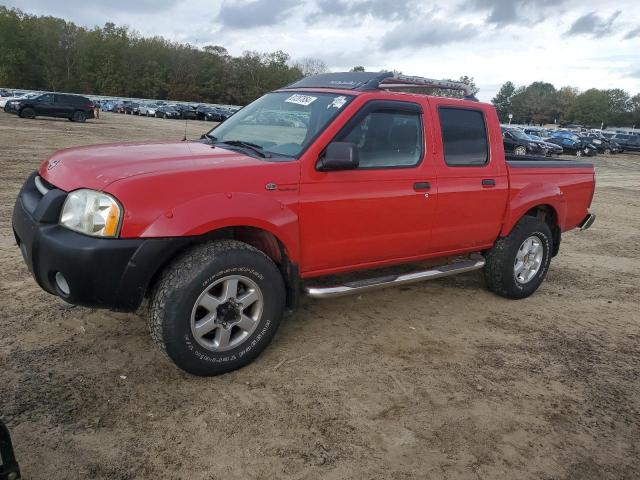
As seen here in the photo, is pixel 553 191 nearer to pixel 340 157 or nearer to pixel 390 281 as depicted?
pixel 390 281

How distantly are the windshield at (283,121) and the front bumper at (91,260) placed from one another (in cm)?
116

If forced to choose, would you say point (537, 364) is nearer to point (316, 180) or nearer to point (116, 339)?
point (316, 180)

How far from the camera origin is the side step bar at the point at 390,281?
374cm

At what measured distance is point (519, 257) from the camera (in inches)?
207

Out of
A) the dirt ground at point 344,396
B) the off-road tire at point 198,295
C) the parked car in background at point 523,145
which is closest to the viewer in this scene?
the dirt ground at point 344,396

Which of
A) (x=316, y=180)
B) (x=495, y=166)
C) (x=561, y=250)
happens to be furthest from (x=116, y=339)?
(x=561, y=250)

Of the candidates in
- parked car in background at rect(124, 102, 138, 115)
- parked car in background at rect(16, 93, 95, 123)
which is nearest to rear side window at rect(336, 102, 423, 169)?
parked car in background at rect(16, 93, 95, 123)

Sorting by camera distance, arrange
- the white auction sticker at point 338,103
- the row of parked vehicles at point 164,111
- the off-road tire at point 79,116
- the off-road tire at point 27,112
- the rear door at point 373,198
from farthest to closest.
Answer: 1. the row of parked vehicles at point 164,111
2. the off-road tire at point 79,116
3. the off-road tire at point 27,112
4. the white auction sticker at point 338,103
5. the rear door at point 373,198

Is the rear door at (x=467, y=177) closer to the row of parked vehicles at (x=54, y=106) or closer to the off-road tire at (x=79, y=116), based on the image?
the row of parked vehicles at (x=54, y=106)

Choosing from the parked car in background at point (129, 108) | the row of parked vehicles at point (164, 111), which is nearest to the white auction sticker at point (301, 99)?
the row of parked vehicles at point (164, 111)

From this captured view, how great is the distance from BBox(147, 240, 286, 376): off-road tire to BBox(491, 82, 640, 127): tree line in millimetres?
126626

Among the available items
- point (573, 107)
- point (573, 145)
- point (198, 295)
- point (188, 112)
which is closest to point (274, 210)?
point (198, 295)

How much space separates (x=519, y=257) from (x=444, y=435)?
9.05 ft

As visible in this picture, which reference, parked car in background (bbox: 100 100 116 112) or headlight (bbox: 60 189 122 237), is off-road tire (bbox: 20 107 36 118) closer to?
parked car in background (bbox: 100 100 116 112)
